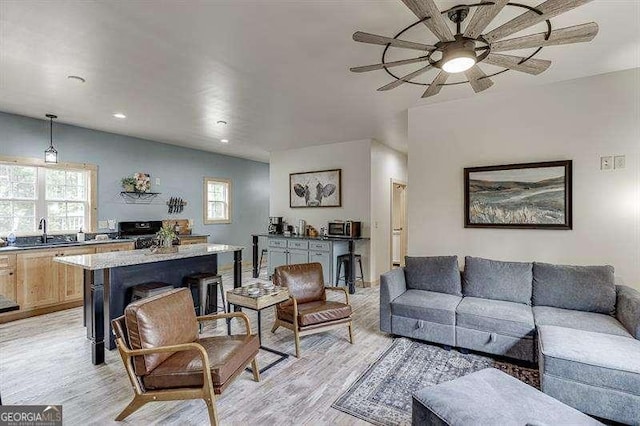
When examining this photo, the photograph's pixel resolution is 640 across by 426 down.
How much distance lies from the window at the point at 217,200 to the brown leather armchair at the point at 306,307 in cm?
428

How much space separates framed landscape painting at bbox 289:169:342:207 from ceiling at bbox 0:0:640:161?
1519 mm

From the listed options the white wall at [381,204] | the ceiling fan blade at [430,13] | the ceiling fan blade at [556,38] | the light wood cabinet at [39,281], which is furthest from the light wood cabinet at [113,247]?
the ceiling fan blade at [556,38]

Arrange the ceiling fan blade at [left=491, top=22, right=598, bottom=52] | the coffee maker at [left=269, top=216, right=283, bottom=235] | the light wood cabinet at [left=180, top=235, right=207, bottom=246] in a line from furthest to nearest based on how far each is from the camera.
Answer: the coffee maker at [left=269, top=216, right=283, bottom=235] < the light wood cabinet at [left=180, top=235, right=207, bottom=246] < the ceiling fan blade at [left=491, top=22, right=598, bottom=52]

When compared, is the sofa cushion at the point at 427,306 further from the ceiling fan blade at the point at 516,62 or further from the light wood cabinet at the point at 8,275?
the light wood cabinet at the point at 8,275

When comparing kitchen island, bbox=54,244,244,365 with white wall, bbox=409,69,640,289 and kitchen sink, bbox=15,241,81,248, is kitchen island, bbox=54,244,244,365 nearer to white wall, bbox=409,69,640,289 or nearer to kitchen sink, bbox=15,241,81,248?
kitchen sink, bbox=15,241,81,248

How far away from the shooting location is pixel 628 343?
2.34 meters

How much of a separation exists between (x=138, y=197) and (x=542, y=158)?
20.9 feet

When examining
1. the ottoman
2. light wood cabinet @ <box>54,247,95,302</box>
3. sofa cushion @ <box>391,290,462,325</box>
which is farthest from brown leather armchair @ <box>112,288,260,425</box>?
light wood cabinet @ <box>54,247,95,302</box>

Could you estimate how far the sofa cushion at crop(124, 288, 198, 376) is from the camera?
209cm

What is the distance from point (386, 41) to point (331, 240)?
4010mm

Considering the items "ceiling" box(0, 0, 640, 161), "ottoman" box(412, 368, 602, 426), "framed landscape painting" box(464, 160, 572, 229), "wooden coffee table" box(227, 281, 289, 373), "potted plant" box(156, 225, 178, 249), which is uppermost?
"ceiling" box(0, 0, 640, 161)

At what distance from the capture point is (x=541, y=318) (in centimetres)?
290

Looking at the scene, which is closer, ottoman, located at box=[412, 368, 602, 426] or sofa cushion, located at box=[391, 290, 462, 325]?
ottoman, located at box=[412, 368, 602, 426]

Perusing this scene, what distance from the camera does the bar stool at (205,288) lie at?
380cm
